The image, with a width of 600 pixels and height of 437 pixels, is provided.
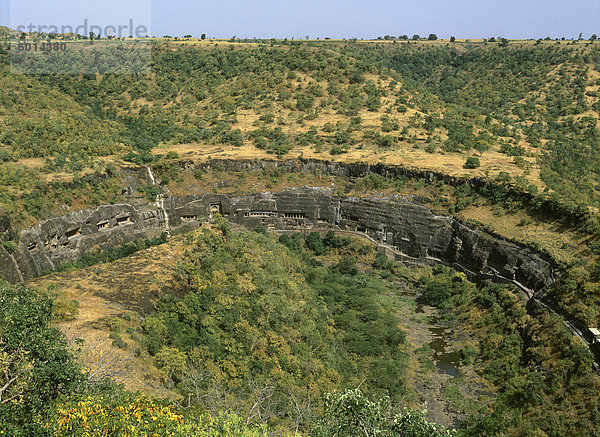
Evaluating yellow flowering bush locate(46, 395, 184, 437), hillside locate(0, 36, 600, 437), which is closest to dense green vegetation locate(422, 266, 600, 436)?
hillside locate(0, 36, 600, 437)

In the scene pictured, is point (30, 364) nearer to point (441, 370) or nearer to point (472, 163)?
point (441, 370)

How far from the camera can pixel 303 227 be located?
163 ft

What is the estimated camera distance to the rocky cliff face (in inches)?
1407

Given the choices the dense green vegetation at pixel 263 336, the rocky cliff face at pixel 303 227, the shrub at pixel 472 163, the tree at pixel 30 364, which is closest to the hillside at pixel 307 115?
the shrub at pixel 472 163

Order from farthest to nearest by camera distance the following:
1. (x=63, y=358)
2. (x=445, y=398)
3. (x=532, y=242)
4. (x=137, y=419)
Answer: (x=532, y=242)
(x=445, y=398)
(x=63, y=358)
(x=137, y=419)

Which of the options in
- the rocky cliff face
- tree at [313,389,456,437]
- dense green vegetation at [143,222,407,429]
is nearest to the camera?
tree at [313,389,456,437]

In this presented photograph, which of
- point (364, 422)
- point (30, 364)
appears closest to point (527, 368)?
point (364, 422)

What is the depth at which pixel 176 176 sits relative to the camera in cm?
5181

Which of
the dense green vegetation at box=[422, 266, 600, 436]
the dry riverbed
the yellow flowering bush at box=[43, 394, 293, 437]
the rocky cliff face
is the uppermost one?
the yellow flowering bush at box=[43, 394, 293, 437]

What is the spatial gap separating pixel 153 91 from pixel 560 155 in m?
63.3

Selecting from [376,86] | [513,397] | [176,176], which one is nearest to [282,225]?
[176,176]

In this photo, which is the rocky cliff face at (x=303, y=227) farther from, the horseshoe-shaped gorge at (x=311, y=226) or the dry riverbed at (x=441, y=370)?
the dry riverbed at (x=441, y=370)

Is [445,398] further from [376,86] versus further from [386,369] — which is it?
[376,86]

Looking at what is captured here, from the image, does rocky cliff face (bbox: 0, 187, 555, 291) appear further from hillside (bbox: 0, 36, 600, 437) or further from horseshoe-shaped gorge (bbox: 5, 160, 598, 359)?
hillside (bbox: 0, 36, 600, 437)
